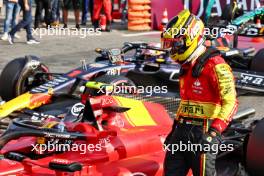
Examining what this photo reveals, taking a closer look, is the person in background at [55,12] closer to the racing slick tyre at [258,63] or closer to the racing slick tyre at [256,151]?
the racing slick tyre at [258,63]

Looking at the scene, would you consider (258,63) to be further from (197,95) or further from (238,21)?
(197,95)

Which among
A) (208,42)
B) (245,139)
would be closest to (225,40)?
(208,42)

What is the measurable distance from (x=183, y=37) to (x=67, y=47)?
10061 millimetres

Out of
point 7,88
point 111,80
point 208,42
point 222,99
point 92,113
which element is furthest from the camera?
point 208,42

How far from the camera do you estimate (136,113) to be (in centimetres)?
601

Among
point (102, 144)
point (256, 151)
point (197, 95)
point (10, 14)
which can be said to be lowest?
point (256, 151)

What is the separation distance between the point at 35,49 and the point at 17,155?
9.15 m

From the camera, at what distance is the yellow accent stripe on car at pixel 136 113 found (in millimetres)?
5926

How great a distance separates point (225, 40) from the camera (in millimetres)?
10727

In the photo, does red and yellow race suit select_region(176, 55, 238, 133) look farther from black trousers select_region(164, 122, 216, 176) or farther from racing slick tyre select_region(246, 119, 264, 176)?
racing slick tyre select_region(246, 119, 264, 176)

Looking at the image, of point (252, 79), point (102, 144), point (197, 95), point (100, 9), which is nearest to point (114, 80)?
point (252, 79)

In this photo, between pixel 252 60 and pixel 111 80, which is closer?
pixel 111 80

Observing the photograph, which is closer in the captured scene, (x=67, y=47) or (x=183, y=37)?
(x=183, y=37)

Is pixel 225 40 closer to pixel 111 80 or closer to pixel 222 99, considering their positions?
pixel 111 80
